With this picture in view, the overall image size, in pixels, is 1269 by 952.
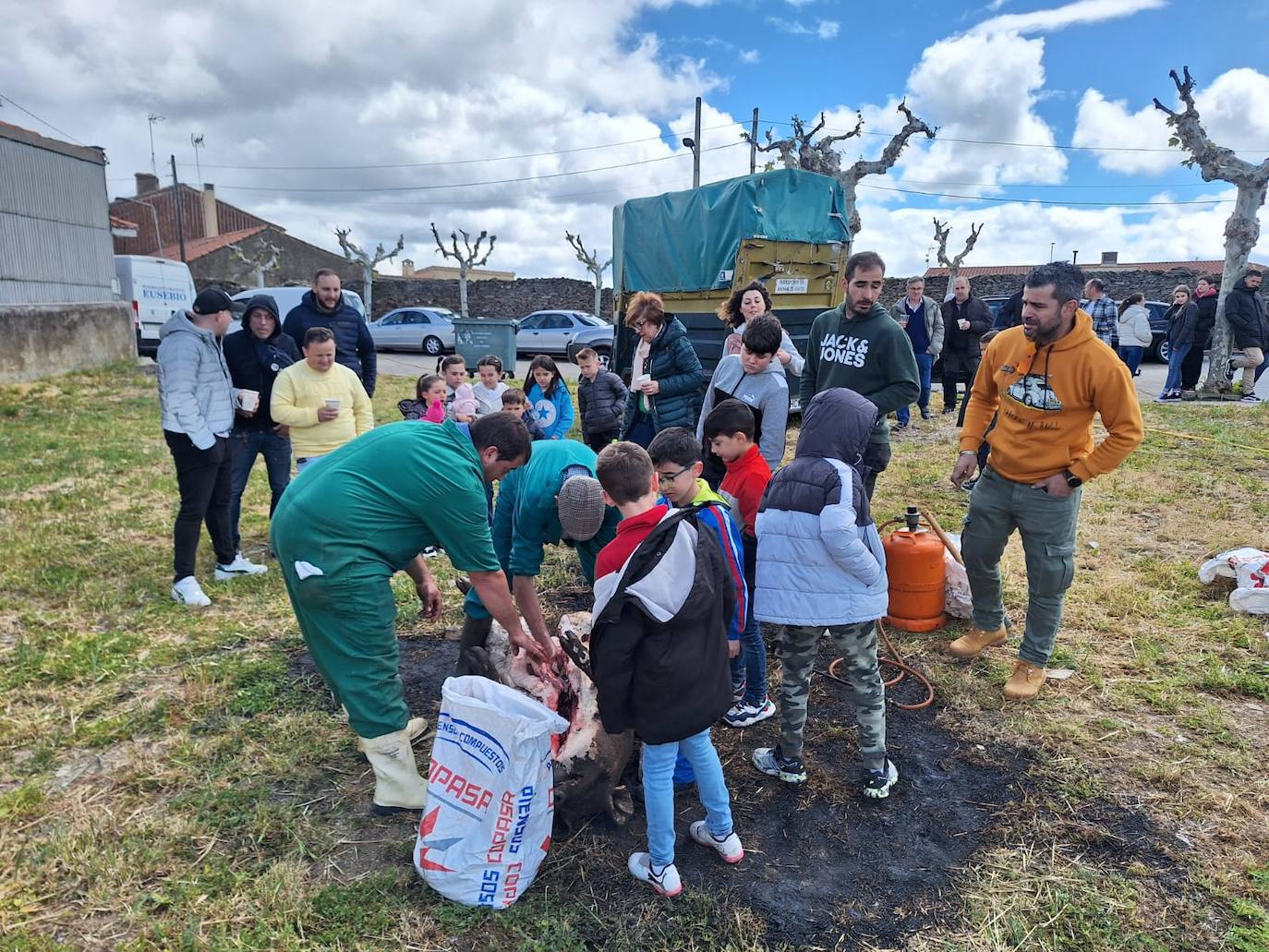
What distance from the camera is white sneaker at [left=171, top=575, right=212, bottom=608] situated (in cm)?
471

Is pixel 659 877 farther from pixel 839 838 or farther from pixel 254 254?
pixel 254 254

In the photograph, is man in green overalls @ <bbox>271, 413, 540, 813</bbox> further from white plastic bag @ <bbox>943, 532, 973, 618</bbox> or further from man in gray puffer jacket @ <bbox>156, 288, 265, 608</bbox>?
white plastic bag @ <bbox>943, 532, 973, 618</bbox>

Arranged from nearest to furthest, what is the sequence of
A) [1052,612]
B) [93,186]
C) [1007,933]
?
[1007,933]
[1052,612]
[93,186]

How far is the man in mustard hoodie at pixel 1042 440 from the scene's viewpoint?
10.9ft

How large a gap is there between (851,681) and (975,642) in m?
1.48

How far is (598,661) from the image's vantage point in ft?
7.63

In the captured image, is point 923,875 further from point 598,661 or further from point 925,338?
point 925,338

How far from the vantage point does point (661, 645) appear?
2.31 metres

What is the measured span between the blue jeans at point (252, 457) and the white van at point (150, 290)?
12629mm

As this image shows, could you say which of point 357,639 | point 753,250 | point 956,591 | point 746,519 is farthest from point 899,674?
point 753,250

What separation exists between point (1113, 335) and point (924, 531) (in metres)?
9.77

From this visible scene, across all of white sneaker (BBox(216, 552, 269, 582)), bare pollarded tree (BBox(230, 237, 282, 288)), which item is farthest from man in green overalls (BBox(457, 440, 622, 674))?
bare pollarded tree (BBox(230, 237, 282, 288))

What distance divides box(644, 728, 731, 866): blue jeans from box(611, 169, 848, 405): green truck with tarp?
700 centimetres

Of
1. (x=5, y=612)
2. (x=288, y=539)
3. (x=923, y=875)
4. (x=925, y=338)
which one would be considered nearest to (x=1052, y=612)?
(x=923, y=875)
